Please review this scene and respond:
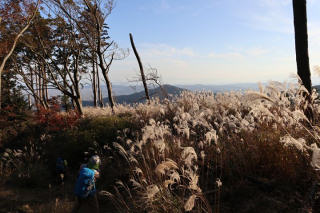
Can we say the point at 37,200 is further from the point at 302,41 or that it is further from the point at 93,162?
the point at 302,41

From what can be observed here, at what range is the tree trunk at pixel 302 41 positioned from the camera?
6504 mm

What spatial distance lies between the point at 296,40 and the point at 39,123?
12396 millimetres

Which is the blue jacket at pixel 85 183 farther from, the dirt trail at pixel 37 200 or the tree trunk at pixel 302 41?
the tree trunk at pixel 302 41

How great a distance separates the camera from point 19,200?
606 centimetres

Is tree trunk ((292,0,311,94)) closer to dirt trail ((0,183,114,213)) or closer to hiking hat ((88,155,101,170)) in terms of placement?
hiking hat ((88,155,101,170))

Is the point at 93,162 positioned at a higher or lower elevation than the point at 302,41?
lower

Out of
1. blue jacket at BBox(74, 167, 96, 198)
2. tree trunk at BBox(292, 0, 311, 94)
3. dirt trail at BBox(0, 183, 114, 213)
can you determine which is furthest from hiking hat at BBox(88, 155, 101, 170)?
tree trunk at BBox(292, 0, 311, 94)

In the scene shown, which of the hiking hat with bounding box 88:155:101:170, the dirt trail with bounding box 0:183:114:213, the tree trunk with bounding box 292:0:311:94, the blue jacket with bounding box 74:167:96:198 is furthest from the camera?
the tree trunk with bounding box 292:0:311:94

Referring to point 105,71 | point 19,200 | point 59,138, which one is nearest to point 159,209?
point 19,200

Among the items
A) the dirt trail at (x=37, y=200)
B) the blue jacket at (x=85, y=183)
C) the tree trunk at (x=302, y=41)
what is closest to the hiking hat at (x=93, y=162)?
the blue jacket at (x=85, y=183)

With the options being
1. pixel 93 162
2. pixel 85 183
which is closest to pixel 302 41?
pixel 93 162

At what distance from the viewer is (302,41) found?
6.58 meters

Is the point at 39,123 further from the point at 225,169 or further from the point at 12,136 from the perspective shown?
the point at 225,169

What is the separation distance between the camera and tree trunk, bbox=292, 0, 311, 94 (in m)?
6.50
